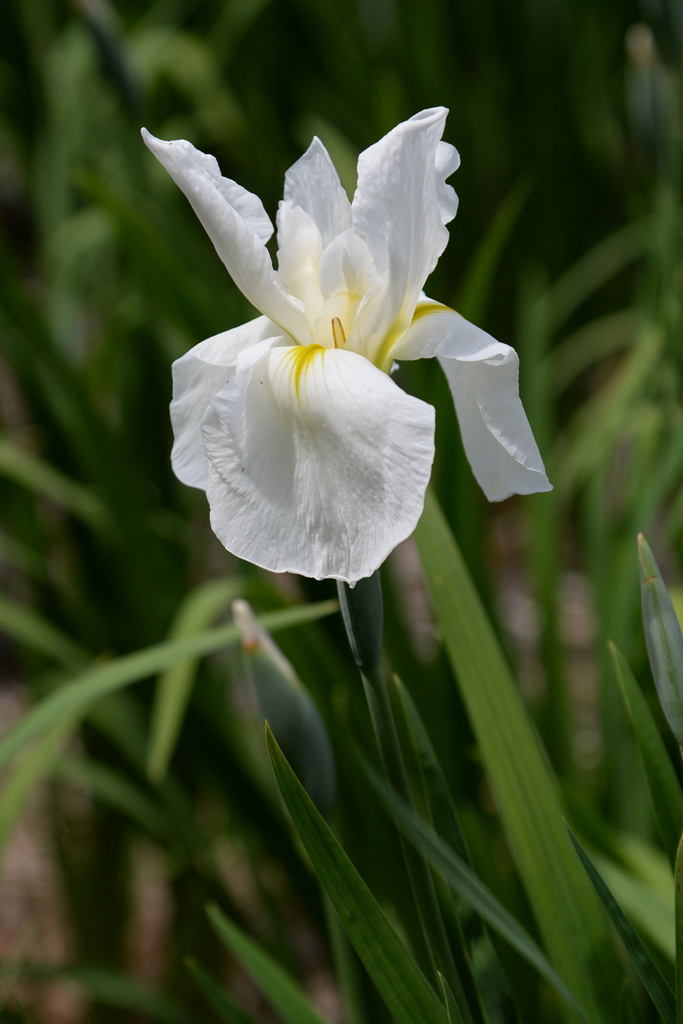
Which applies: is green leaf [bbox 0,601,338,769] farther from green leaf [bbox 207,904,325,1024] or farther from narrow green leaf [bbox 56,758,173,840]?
narrow green leaf [bbox 56,758,173,840]

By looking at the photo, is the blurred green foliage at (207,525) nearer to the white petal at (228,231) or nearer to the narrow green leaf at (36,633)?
the narrow green leaf at (36,633)

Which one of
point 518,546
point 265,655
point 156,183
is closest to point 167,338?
point 156,183

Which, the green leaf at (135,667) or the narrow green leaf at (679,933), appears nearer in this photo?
the narrow green leaf at (679,933)

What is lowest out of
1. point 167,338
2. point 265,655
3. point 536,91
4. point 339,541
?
point 536,91

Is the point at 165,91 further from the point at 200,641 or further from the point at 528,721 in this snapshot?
the point at 528,721

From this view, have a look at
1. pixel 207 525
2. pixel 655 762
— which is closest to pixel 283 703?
pixel 655 762

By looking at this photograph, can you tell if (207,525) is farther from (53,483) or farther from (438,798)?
(438,798)

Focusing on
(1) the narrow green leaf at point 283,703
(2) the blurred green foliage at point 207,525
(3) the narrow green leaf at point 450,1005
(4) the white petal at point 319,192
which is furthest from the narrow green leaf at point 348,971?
(4) the white petal at point 319,192
